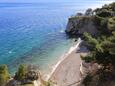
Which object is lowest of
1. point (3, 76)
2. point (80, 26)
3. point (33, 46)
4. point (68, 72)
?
point (33, 46)

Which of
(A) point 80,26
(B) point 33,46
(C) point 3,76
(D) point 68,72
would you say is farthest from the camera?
(A) point 80,26

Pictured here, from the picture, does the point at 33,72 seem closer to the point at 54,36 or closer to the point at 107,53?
the point at 107,53

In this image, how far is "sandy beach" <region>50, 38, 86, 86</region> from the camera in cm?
4240

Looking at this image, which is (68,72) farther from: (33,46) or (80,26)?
(80,26)

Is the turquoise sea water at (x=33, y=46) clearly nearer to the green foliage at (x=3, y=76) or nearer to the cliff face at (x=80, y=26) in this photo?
the cliff face at (x=80, y=26)

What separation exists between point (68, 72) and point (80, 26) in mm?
40987

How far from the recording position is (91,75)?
3756 cm

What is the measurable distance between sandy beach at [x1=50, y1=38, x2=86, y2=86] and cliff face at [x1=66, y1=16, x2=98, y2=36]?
73.5 ft

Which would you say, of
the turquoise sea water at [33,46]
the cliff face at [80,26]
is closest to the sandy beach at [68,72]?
the turquoise sea water at [33,46]

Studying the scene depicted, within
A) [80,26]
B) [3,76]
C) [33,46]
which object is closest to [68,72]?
[3,76]

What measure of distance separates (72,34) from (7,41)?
23.8m

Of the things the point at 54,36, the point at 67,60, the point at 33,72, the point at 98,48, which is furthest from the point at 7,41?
the point at 98,48

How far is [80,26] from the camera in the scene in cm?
8550

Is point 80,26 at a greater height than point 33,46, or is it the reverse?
point 80,26
